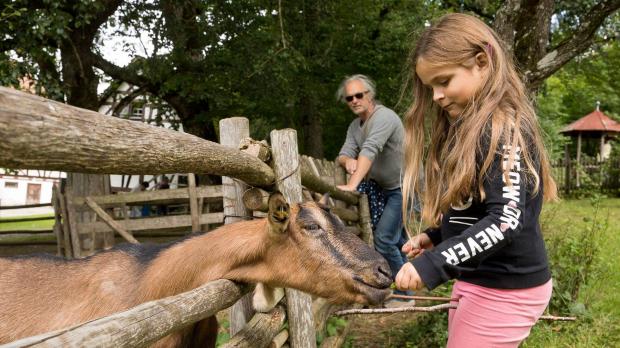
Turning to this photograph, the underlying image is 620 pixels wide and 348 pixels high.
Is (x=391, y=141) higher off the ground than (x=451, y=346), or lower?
higher

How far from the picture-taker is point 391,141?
220 inches

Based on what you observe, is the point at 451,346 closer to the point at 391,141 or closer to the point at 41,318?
the point at 41,318

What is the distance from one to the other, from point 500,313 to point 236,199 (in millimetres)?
1395

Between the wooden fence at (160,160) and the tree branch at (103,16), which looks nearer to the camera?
the wooden fence at (160,160)

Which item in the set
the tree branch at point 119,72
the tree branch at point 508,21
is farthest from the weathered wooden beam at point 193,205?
the tree branch at point 508,21

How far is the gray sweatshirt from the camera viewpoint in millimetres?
5302

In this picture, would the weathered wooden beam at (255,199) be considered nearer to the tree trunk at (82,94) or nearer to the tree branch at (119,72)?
the tree trunk at (82,94)

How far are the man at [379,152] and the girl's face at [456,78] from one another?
2632mm

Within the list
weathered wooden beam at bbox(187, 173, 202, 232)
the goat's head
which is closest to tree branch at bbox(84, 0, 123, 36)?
weathered wooden beam at bbox(187, 173, 202, 232)

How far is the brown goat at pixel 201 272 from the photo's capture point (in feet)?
7.70

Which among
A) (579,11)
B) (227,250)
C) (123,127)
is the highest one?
(579,11)

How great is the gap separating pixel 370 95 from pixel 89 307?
12.6ft

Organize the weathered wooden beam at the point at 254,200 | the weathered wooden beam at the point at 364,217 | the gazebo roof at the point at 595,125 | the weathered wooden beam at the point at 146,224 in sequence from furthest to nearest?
the gazebo roof at the point at 595,125 → the weathered wooden beam at the point at 146,224 → the weathered wooden beam at the point at 364,217 → the weathered wooden beam at the point at 254,200

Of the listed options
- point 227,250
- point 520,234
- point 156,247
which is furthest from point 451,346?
point 156,247
